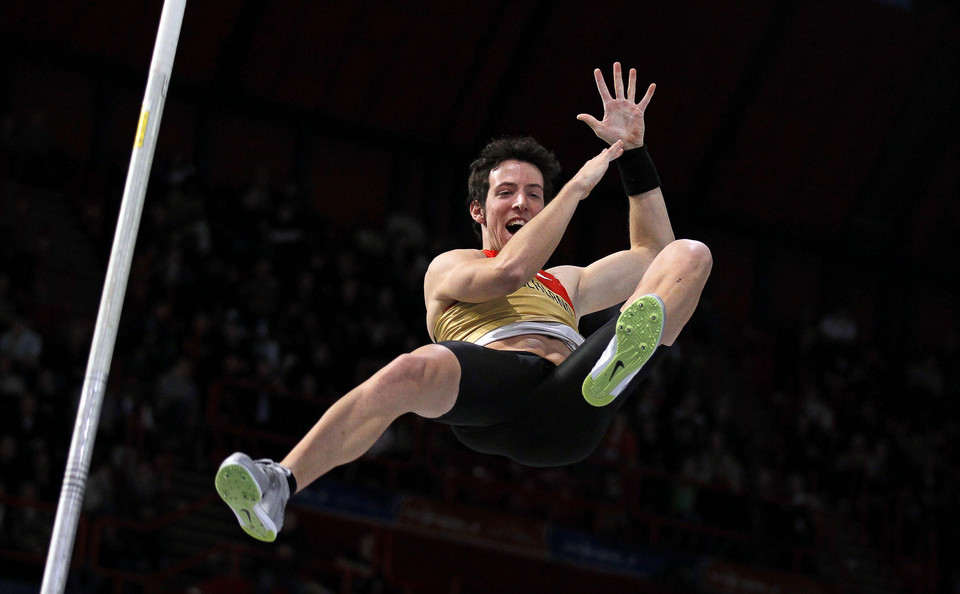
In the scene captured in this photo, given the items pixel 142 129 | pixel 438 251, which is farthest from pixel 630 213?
pixel 438 251

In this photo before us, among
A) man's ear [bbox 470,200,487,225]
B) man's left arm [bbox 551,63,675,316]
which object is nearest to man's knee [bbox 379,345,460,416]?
man's ear [bbox 470,200,487,225]

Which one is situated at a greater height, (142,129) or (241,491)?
(142,129)

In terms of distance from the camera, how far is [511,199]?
17.5 feet

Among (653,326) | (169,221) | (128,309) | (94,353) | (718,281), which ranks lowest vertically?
(94,353)

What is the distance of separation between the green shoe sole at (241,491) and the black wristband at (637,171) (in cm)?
232

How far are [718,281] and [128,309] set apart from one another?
11941 mm

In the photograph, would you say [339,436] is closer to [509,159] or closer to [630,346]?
[630,346]

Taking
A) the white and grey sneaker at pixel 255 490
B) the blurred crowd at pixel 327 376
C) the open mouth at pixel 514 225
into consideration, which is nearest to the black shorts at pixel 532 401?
the open mouth at pixel 514 225

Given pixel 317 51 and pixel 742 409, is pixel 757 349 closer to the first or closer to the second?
pixel 742 409

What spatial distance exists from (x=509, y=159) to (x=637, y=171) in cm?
60

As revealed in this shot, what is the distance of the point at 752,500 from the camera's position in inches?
598

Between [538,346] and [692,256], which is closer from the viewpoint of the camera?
[692,256]

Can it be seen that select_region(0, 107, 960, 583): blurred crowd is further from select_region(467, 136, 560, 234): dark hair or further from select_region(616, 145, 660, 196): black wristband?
select_region(616, 145, 660, 196): black wristband

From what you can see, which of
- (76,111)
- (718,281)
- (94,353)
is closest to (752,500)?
(718,281)
